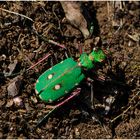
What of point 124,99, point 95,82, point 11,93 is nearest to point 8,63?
point 11,93

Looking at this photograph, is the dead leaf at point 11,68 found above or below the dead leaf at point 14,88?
above

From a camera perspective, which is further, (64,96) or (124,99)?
(124,99)

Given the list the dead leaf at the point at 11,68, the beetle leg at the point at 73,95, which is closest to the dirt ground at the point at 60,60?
the dead leaf at the point at 11,68

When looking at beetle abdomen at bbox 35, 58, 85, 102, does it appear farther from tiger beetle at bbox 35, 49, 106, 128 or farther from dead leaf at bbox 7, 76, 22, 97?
dead leaf at bbox 7, 76, 22, 97

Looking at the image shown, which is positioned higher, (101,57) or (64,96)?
(101,57)

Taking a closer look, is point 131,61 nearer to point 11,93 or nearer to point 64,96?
point 64,96

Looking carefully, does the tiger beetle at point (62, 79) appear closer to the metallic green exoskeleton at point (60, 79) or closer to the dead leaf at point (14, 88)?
the metallic green exoskeleton at point (60, 79)

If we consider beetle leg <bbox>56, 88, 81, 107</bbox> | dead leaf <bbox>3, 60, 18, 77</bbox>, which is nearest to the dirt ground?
dead leaf <bbox>3, 60, 18, 77</bbox>
